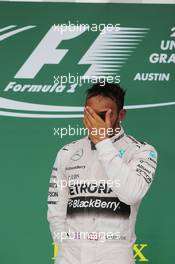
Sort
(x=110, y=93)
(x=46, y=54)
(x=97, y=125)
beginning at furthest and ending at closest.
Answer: (x=46, y=54)
(x=110, y=93)
(x=97, y=125)

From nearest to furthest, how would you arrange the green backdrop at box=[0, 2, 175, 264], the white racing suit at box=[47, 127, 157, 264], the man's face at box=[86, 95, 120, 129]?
the white racing suit at box=[47, 127, 157, 264] → the man's face at box=[86, 95, 120, 129] → the green backdrop at box=[0, 2, 175, 264]

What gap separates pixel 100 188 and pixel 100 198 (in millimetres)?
32

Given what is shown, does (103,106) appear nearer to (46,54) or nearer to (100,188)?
(100,188)

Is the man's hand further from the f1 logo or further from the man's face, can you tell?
the f1 logo

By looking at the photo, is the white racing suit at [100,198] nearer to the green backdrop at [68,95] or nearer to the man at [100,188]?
the man at [100,188]

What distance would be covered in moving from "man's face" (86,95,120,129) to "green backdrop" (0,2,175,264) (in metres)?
0.51

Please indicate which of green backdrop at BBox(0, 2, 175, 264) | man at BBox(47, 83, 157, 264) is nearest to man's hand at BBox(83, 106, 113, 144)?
man at BBox(47, 83, 157, 264)

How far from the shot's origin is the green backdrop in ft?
7.13

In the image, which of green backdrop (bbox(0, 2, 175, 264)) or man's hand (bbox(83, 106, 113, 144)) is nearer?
man's hand (bbox(83, 106, 113, 144))

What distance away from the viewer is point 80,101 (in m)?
2.19

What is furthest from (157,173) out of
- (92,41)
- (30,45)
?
(30,45)

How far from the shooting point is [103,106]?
1.65m

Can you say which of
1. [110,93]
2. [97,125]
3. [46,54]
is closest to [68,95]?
[46,54]

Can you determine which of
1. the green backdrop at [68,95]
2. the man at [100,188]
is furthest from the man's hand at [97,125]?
the green backdrop at [68,95]
